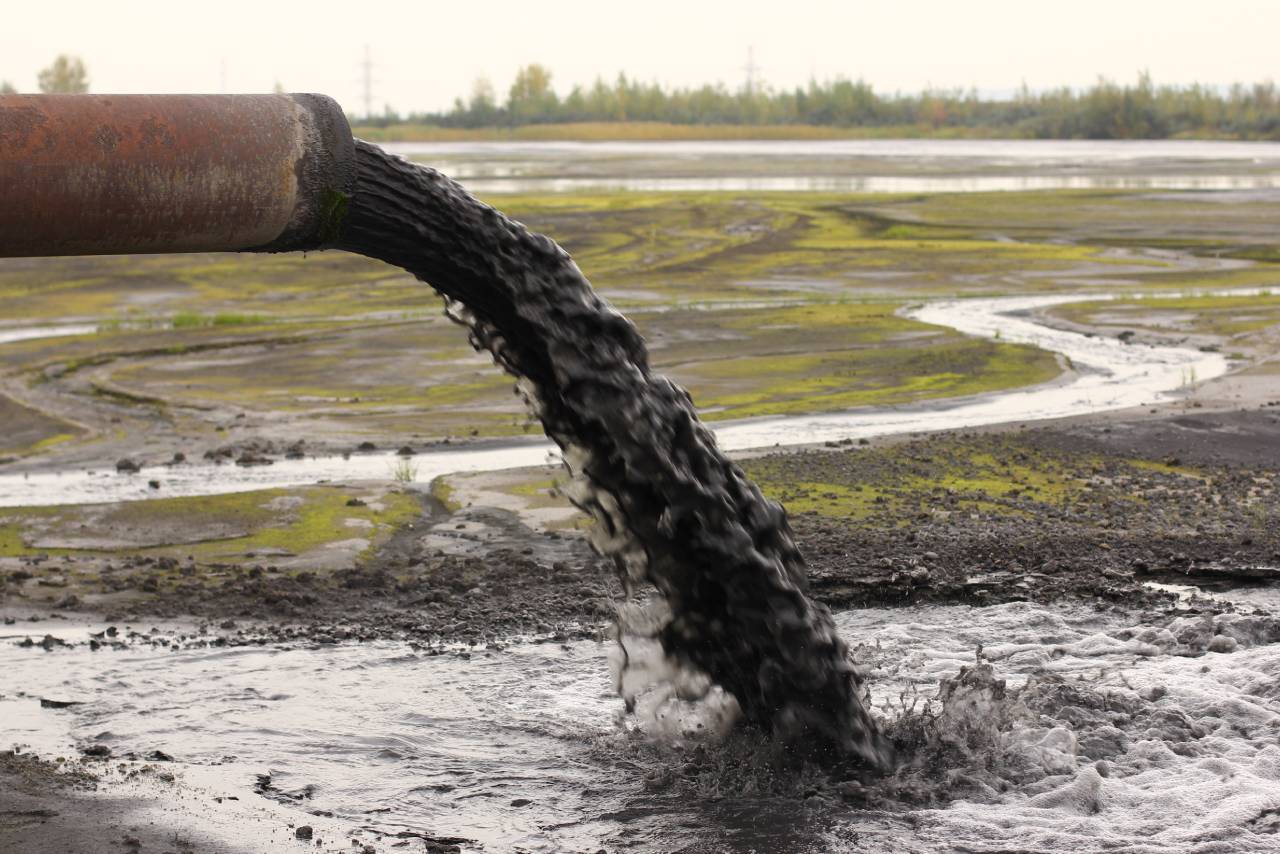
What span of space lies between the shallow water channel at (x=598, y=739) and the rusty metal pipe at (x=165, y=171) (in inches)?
84.6

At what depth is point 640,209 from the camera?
3491 centimetres

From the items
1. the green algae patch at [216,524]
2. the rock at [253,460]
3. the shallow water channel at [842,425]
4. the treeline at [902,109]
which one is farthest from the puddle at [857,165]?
the green algae patch at [216,524]

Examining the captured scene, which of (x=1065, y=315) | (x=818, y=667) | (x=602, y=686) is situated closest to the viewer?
(x=818, y=667)

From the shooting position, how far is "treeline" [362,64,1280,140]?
77688 mm

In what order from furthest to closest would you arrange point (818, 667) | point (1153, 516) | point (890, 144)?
point (890, 144) < point (1153, 516) < point (818, 667)

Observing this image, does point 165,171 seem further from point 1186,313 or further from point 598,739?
point 1186,313

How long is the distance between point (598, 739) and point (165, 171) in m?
3.02

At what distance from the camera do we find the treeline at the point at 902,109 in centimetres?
7769

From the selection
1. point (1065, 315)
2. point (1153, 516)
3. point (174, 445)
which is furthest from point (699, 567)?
point (1065, 315)

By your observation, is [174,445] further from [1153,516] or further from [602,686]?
[1153,516]

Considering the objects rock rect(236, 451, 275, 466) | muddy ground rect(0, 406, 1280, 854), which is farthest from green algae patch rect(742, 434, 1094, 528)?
rock rect(236, 451, 275, 466)

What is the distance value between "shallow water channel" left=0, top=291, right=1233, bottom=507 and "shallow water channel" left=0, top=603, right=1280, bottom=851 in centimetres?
340

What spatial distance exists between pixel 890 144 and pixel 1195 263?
50979 mm

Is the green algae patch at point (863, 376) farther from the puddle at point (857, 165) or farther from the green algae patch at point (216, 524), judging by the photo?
the puddle at point (857, 165)
